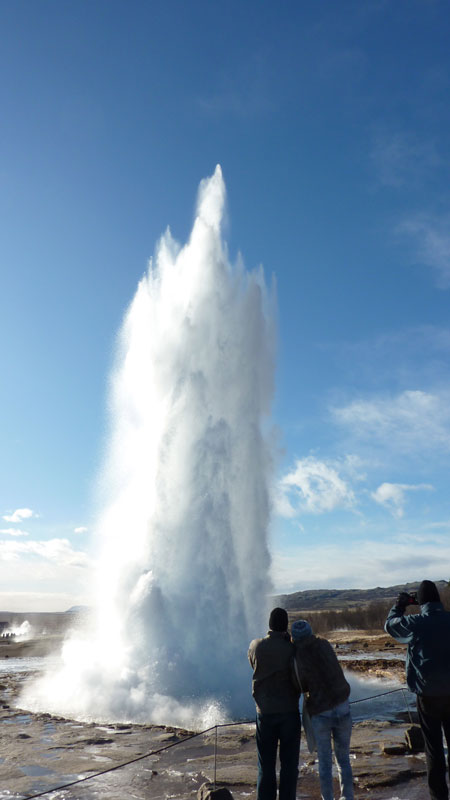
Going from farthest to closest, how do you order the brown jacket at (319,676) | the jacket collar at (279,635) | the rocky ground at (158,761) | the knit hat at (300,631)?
1. the rocky ground at (158,761)
2. the jacket collar at (279,635)
3. the knit hat at (300,631)
4. the brown jacket at (319,676)

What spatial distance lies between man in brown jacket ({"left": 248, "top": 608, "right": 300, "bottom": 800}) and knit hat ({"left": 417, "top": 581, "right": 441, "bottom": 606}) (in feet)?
4.56

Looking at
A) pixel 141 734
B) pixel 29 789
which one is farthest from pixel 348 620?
pixel 29 789

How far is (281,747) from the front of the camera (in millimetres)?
5535

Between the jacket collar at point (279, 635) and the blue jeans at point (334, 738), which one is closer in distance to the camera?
the blue jeans at point (334, 738)

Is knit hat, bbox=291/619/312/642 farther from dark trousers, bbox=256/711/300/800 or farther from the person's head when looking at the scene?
dark trousers, bbox=256/711/300/800

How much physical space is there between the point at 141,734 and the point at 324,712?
435 inches

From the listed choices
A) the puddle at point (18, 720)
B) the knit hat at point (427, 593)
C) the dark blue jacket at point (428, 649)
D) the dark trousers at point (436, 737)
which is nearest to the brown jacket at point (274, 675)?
the dark blue jacket at point (428, 649)

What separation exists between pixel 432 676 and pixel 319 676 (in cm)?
105

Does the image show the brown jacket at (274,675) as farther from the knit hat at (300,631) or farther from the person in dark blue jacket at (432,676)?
Answer: the person in dark blue jacket at (432,676)

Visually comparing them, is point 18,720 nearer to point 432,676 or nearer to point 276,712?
point 276,712

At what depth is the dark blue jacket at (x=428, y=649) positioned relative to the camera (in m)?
5.09

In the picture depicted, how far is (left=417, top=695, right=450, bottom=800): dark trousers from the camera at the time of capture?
16.8ft

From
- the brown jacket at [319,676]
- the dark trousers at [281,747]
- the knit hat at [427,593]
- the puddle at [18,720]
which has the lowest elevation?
the puddle at [18,720]

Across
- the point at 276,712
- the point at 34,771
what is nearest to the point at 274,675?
the point at 276,712
